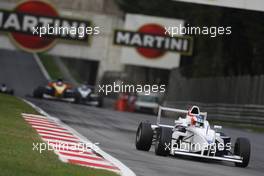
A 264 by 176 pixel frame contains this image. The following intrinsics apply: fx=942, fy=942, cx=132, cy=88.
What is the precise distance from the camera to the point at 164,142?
15273mm

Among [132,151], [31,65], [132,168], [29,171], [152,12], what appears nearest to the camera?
[29,171]

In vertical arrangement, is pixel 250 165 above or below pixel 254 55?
below

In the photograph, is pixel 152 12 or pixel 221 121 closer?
pixel 221 121

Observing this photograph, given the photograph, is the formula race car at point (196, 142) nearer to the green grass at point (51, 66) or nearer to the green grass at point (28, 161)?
the green grass at point (28, 161)

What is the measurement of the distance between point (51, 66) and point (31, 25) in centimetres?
3495

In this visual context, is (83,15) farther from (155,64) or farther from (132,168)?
(132,168)

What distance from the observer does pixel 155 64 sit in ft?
181

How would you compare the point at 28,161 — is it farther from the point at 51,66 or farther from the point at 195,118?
the point at 51,66

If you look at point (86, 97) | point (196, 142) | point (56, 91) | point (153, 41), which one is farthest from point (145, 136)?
point (153, 41)

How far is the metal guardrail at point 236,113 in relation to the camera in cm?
3416

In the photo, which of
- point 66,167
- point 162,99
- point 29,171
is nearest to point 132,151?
point 66,167

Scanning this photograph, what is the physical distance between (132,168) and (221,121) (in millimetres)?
27017

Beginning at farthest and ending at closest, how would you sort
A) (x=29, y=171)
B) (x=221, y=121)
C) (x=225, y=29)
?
(x=225, y=29) < (x=221, y=121) < (x=29, y=171)

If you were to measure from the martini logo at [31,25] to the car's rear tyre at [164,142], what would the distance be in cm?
3391
